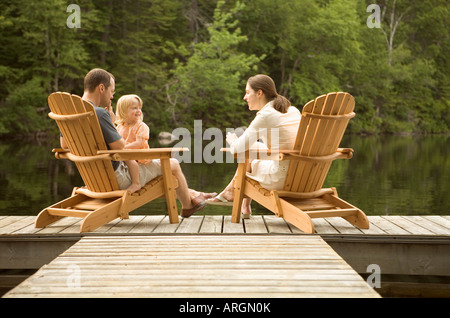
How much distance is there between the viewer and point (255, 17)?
3709 cm

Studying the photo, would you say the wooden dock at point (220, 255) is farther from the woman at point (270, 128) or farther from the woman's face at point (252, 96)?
the woman's face at point (252, 96)

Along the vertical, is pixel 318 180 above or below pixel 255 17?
below

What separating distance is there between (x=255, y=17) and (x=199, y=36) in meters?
3.77

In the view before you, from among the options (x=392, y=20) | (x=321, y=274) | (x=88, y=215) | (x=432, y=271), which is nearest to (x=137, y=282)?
(x=321, y=274)

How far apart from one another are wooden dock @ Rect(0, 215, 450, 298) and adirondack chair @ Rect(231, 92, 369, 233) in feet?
0.46

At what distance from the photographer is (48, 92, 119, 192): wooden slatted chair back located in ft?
15.8

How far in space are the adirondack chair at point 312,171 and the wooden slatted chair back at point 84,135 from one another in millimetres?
1169

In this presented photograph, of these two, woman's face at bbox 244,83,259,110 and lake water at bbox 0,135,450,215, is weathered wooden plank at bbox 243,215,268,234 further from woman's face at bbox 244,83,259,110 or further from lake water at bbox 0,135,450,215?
lake water at bbox 0,135,450,215

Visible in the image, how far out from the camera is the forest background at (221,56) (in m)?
28.6

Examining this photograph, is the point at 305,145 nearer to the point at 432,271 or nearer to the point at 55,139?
A: the point at 432,271

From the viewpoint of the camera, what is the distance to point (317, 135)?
4.98 m

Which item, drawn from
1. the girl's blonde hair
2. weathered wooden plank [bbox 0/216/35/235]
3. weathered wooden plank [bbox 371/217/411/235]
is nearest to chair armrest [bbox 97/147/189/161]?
the girl's blonde hair

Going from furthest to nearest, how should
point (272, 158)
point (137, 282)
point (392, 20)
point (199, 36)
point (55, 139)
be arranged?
point (392, 20) → point (199, 36) → point (55, 139) → point (272, 158) → point (137, 282)

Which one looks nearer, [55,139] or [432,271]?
[432,271]
